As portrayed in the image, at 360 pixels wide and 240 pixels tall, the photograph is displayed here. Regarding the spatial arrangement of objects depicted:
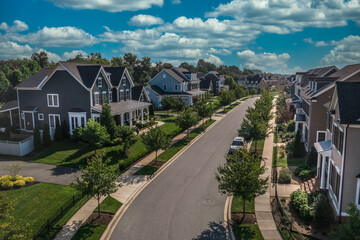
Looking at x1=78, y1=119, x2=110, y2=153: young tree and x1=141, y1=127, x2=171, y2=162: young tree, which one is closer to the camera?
x1=141, y1=127, x2=171, y2=162: young tree

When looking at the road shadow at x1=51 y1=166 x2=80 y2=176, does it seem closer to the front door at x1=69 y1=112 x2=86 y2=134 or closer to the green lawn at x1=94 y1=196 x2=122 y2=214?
the green lawn at x1=94 y1=196 x2=122 y2=214

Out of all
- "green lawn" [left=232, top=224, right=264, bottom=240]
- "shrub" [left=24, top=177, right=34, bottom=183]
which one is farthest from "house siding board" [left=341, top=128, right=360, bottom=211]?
"shrub" [left=24, top=177, right=34, bottom=183]

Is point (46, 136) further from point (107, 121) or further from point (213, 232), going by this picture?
point (213, 232)

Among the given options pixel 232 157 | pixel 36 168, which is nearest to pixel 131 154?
pixel 36 168

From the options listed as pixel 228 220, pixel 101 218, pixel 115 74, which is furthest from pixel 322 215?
pixel 115 74

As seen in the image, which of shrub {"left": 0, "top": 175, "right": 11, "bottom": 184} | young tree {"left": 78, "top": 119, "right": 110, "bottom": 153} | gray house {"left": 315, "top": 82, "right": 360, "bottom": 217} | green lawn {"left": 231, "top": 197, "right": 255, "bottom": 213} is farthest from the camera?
young tree {"left": 78, "top": 119, "right": 110, "bottom": 153}

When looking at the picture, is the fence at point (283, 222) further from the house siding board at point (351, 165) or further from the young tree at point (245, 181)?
the house siding board at point (351, 165)
